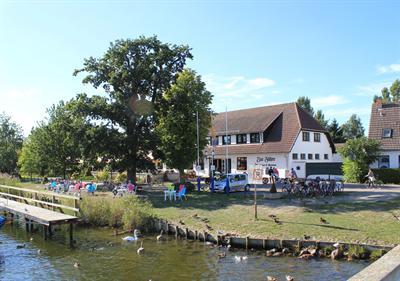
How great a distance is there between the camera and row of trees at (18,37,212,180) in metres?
33.1

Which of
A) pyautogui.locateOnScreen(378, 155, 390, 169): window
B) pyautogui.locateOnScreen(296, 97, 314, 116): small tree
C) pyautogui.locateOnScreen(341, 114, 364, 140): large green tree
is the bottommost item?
pyautogui.locateOnScreen(378, 155, 390, 169): window

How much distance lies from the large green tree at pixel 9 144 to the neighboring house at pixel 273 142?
101 feet

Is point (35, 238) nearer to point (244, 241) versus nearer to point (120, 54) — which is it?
point (244, 241)

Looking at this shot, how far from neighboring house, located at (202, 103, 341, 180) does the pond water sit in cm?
2403

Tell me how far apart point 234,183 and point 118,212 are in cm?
1101

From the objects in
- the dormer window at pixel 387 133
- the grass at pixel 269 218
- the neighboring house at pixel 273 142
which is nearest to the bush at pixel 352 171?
the neighboring house at pixel 273 142

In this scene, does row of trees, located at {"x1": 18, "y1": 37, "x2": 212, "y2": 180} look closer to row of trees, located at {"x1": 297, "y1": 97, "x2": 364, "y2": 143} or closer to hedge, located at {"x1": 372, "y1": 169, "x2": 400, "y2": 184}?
hedge, located at {"x1": 372, "y1": 169, "x2": 400, "y2": 184}

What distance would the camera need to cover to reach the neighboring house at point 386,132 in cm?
4178

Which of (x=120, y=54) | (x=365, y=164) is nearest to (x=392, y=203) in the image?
(x=365, y=164)

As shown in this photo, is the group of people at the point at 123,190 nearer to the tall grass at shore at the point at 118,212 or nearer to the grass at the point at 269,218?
the grass at the point at 269,218

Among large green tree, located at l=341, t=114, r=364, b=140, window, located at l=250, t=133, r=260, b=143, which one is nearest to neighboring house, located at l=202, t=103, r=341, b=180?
window, located at l=250, t=133, r=260, b=143

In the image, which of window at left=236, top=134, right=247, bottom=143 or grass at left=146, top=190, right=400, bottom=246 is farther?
window at left=236, top=134, right=247, bottom=143

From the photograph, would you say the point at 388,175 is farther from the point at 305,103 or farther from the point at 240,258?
the point at 305,103

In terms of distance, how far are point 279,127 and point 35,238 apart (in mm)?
30702
